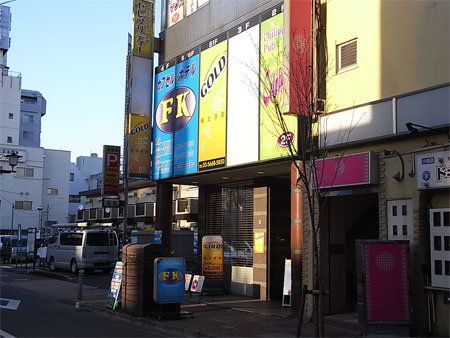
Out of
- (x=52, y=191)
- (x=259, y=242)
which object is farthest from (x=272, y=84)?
(x=52, y=191)

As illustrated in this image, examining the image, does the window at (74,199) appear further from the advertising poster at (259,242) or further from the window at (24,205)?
the advertising poster at (259,242)

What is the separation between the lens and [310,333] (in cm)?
1090

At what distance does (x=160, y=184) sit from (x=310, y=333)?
985 centimetres

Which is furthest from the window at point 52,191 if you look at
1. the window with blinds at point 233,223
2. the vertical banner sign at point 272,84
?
the vertical banner sign at point 272,84

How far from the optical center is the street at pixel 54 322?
11.3 m

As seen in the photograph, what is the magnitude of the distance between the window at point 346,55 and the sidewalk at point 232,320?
545 cm

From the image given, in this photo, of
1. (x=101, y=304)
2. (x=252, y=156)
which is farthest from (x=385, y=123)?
(x=101, y=304)

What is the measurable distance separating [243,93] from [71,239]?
17.7 metres

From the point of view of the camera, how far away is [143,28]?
64.8ft

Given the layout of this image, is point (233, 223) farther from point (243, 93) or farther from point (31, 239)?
point (31, 239)

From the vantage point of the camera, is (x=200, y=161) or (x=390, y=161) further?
(x=200, y=161)

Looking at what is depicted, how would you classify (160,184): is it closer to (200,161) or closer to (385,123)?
(200,161)

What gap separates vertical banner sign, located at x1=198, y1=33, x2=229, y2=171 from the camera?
15.9 meters

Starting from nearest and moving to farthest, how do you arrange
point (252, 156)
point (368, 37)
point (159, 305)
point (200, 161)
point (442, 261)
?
point (442, 261) < point (368, 37) < point (159, 305) < point (252, 156) < point (200, 161)
